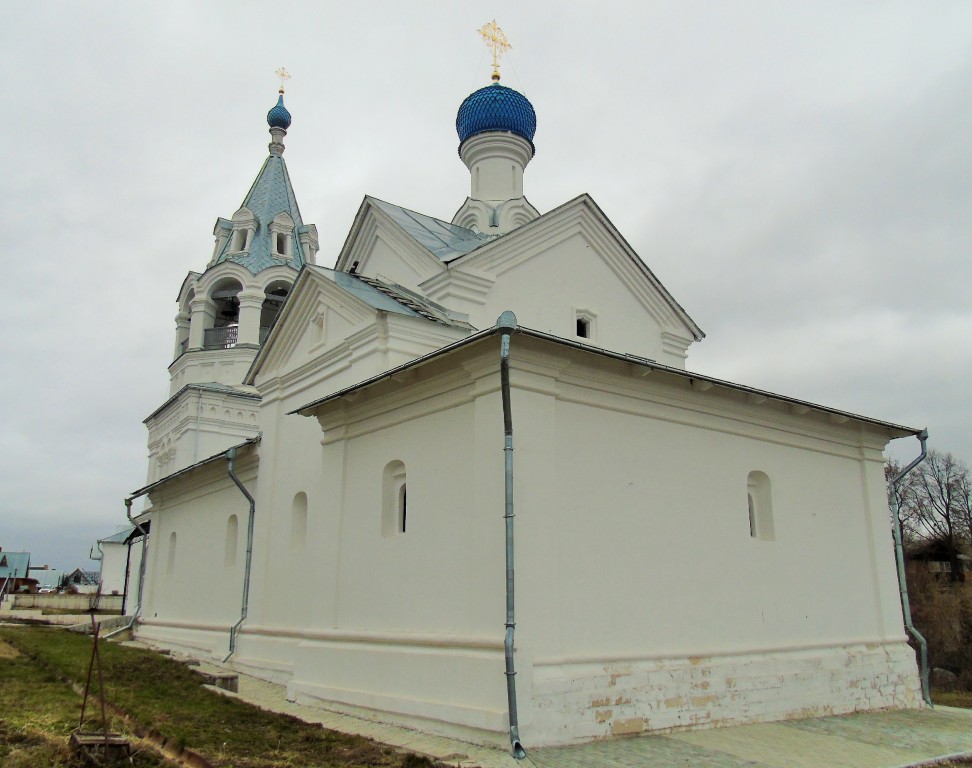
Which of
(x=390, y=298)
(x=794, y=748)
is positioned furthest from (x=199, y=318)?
(x=794, y=748)

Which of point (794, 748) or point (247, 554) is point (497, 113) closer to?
point (247, 554)

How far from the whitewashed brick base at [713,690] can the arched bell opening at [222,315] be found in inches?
702

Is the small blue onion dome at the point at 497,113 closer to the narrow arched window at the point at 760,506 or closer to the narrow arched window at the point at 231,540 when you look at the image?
the narrow arched window at the point at 231,540

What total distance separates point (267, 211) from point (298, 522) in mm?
14893

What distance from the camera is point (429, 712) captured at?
291 inches

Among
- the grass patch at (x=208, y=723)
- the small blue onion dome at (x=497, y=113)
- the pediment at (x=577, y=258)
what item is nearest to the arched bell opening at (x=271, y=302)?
the small blue onion dome at (x=497, y=113)

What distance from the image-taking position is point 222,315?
77.9ft

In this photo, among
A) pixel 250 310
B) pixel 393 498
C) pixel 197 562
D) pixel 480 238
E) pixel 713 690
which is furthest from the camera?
pixel 250 310

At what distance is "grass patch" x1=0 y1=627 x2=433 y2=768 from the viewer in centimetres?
617

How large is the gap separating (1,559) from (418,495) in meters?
62.3

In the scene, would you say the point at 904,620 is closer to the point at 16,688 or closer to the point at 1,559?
the point at 16,688

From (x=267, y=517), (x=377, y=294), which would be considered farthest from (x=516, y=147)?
(x=267, y=517)

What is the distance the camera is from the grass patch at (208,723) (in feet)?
20.2

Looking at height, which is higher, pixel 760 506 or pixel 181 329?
pixel 181 329
